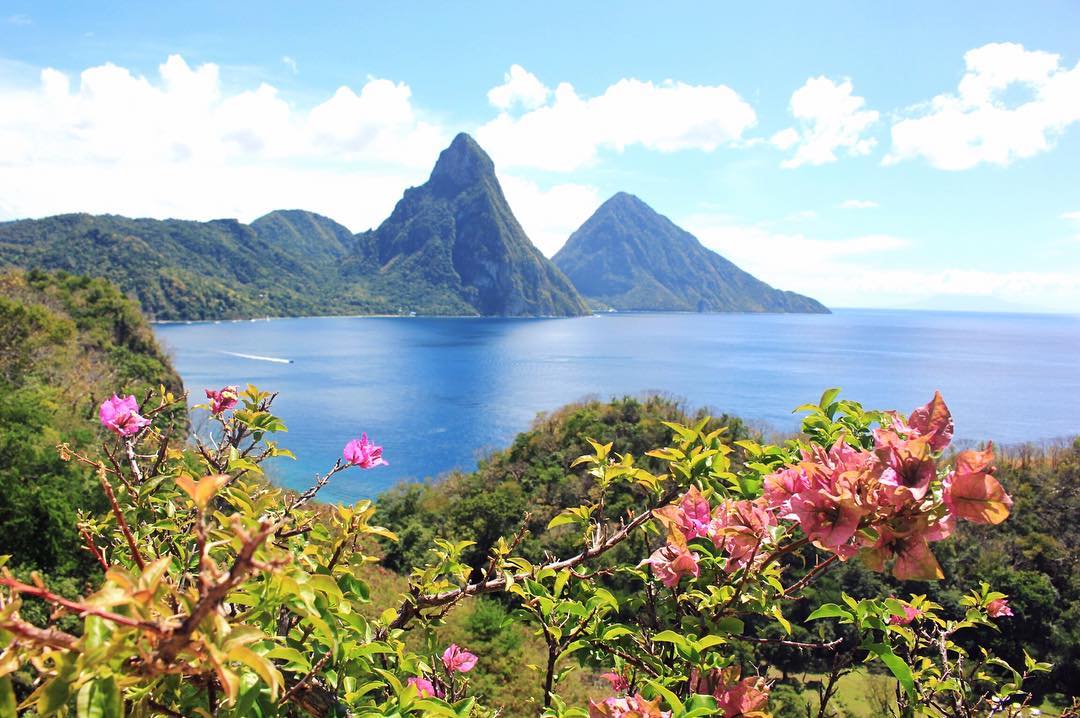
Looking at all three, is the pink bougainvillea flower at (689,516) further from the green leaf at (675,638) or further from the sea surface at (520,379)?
the sea surface at (520,379)

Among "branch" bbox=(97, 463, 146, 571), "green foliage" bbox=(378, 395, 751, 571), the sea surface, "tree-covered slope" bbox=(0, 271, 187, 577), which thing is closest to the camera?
"branch" bbox=(97, 463, 146, 571)

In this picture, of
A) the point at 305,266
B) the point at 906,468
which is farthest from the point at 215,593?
the point at 305,266

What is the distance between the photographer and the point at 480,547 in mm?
24047

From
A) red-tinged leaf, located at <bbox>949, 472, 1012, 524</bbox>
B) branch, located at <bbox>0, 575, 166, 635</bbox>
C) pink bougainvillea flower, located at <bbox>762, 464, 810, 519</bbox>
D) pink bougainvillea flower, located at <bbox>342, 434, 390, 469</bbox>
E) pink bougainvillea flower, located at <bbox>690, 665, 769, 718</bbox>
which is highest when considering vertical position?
red-tinged leaf, located at <bbox>949, 472, 1012, 524</bbox>

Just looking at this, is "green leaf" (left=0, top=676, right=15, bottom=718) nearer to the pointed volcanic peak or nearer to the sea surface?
the sea surface

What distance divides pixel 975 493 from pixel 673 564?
30.5 inches

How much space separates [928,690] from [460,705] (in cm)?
209

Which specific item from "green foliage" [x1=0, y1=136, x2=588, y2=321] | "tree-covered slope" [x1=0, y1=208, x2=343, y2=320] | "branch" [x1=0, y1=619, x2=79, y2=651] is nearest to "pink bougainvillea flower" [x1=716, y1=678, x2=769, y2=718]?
"branch" [x1=0, y1=619, x2=79, y2=651]

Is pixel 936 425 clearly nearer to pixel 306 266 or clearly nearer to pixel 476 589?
pixel 476 589

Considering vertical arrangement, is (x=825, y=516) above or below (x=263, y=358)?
above

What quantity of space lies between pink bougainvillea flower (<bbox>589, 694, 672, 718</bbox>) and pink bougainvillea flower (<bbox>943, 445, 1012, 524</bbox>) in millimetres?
795

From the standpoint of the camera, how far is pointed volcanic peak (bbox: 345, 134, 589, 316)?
169m

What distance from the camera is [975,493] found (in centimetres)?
107

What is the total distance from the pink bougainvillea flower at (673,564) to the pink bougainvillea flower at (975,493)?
26.5 inches
